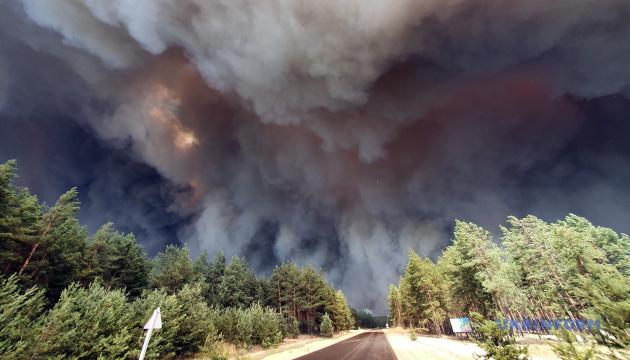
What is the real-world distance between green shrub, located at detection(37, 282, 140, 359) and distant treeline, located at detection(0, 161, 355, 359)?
0.14 ft

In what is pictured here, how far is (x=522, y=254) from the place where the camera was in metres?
45.6

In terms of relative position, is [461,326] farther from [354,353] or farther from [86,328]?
[86,328]

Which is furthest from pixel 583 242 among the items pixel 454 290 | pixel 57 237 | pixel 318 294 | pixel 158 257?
pixel 158 257

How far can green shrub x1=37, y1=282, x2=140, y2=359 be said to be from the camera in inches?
416

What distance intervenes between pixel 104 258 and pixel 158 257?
2686cm

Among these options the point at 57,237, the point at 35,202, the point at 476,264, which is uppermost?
the point at 35,202

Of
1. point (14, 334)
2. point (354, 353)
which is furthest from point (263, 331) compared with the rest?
point (14, 334)

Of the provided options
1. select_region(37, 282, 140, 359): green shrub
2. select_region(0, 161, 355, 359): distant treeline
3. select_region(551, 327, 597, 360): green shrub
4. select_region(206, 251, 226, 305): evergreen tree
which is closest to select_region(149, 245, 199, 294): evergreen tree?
select_region(0, 161, 355, 359): distant treeline

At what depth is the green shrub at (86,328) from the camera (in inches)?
416

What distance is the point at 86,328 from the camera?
12.2m

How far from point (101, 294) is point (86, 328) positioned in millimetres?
2606

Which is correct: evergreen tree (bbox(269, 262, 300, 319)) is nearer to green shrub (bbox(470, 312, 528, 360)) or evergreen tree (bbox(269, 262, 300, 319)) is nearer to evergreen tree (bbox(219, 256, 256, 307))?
evergreen tree (bbox(219, 256, 256, 307))

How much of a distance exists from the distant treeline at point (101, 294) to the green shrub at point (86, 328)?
0.04m

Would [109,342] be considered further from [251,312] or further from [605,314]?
[251,312]
